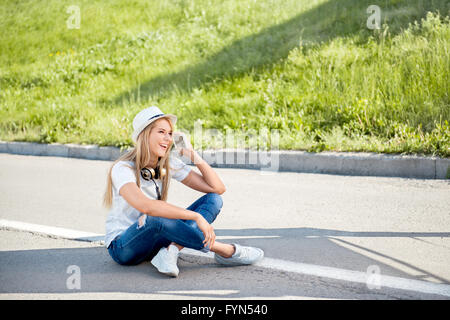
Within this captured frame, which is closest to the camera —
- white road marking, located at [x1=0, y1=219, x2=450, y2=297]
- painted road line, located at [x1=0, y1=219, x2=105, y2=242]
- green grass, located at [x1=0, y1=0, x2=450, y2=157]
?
white road marking, located at [x1=0, y1=219, x2=450, y2=297]

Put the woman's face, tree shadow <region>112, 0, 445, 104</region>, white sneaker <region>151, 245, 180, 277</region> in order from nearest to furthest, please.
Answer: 1. white sneaker <region>151, 245, 180, 277</region>
2. the woman's face
3. tree shadow <region>112, 0, 445, 104</region>

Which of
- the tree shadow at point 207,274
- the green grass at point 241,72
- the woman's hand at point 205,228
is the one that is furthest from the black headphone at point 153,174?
the green grass at point 241,72

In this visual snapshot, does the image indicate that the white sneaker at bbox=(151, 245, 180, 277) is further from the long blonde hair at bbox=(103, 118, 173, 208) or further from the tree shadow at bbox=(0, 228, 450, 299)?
the long blonde hair at bbox=(103, 118, 173, 208)

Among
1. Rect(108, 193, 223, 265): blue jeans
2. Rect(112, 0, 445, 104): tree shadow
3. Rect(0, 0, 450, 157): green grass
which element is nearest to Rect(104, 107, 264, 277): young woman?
Rect(108, 193, 223, 265): blue jeans

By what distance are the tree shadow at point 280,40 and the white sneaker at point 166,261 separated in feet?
26.7

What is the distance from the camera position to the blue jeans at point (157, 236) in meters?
3.52

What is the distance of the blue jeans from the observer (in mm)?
3521

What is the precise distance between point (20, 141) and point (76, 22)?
324 inches

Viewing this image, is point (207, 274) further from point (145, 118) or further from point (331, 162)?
point (331, 162)

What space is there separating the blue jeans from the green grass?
4011mm

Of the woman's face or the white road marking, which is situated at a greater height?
the woman's face

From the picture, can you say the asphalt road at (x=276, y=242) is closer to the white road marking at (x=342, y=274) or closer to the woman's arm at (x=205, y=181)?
the white road marking at (x=342, y=274)

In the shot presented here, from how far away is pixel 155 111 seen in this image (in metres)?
3.79

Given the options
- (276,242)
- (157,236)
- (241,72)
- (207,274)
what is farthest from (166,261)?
(241,72)
